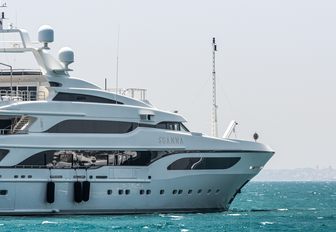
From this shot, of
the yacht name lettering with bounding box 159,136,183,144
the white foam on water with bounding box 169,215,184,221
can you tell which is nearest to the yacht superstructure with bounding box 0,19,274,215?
the yacht name lettering with bounding box 159,136,183,144

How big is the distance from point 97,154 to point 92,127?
131 cm

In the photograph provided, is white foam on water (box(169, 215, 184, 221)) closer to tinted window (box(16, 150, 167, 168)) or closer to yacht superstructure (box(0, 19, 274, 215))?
yacht superstructure (box(0, 19, 274, 215))

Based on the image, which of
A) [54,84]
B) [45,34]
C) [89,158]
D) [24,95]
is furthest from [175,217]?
[45,34]

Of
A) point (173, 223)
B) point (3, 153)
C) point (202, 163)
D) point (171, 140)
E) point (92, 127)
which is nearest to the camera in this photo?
point (173, 223)

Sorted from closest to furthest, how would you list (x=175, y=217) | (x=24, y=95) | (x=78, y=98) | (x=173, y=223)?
(x=173, y=223)
(x=175, y=217)
(x=78, y=98)
(x=24, y=95)

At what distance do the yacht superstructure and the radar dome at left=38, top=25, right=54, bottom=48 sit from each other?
56 millimetres

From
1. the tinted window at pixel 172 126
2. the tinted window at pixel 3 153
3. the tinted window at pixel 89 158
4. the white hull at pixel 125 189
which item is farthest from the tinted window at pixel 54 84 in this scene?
the tinted window at pixel 172 126

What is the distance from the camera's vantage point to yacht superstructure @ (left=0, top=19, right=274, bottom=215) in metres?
51.9

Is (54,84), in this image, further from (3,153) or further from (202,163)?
(202,163)

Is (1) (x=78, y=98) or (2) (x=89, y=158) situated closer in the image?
(2) (x=89, y=158)

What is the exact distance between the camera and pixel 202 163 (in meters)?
54.6

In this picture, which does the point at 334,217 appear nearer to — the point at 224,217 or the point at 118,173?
the point at 224,217

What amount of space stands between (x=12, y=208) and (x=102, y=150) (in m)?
4.98

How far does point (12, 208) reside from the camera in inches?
2032
